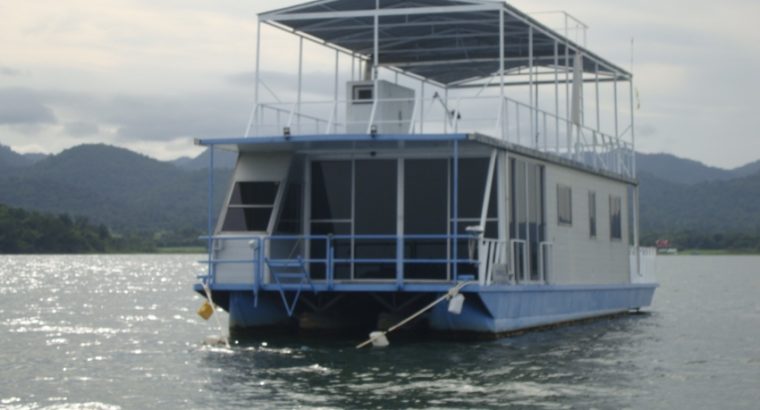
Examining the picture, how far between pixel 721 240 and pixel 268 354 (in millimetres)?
144228

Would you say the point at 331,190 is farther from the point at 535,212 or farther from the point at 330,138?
the point at 535,212

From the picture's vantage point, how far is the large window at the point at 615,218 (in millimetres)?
29856

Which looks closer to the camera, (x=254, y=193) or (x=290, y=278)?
(x=290, y=278)

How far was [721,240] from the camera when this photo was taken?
157375 millimetres

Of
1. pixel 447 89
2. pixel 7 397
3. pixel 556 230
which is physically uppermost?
pixel 447 89

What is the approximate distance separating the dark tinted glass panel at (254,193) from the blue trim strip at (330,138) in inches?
42.9

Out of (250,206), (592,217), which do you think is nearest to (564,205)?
(592,217)

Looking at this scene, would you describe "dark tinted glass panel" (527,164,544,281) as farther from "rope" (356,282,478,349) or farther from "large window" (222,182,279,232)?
"large window" (222,182,279,232)

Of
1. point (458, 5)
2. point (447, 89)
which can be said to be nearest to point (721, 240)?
point (447, 89)

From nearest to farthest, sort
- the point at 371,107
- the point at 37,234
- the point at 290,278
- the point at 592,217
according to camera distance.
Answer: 1. the point at 290,278
2. the point at 371,107
3. the point at 592,217
4. the point at 37,234

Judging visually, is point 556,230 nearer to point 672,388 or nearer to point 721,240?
point 672,388

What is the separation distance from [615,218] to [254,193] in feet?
34.6

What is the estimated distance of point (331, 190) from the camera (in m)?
24.0

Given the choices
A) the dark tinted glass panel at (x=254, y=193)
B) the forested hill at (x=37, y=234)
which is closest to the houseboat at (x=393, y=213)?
the dark tinted glass panel at (x=254, y=193)
